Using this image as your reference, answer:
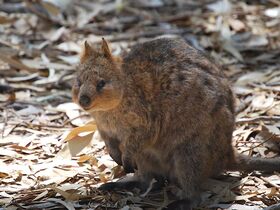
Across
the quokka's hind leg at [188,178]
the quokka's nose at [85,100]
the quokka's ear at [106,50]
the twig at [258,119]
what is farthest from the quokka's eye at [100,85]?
the twig at [258,119]

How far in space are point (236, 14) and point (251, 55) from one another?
119 centimetres

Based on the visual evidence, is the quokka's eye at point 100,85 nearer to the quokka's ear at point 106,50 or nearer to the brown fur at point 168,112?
the brown fur at point 168,112

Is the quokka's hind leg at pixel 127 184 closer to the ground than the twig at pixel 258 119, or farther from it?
closer to the ground

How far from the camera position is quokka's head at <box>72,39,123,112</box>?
5430 millimetres

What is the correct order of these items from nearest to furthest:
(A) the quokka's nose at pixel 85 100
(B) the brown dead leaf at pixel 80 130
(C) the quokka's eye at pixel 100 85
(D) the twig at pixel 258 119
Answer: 1. (A) the quokka's nose at pixel 85 100
2. (C) the quokka's eye at pixel 100 85
3. (B) the brown dead leaf at pixel 80 130
4. (D) the twig at pixel 258 119

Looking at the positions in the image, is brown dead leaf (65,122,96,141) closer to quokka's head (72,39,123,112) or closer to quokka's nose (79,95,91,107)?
quokka's head (72,39,123,112)

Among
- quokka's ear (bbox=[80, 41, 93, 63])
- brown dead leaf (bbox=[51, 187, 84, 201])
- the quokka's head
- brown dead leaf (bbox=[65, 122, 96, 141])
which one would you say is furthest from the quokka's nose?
brown dead leaf (bbox=[65, 122, 96, 141])

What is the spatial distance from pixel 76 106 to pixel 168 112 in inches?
80.8

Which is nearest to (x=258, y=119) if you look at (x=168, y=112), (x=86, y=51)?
(x=168, y=112)

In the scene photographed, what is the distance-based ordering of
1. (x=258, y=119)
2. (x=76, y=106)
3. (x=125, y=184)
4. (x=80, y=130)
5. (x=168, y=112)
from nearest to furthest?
(x=168, y=112)
(x=125, y=184)
(x=80, y=130)
(x=258, y=119)
(x=76, y=106)

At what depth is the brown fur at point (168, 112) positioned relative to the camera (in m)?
5.57

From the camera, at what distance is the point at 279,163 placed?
5.88 metres

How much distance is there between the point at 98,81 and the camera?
18.1 ft

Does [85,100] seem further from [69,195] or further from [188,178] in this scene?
[188,178]
